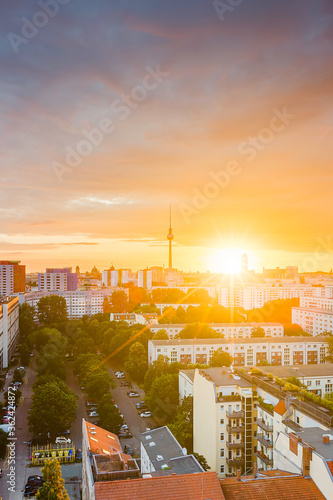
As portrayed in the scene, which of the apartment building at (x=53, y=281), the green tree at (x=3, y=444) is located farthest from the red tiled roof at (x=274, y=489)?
the apartment building at (x=53, y=281)

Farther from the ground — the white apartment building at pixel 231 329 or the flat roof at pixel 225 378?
the flat roof at pixel 225 378

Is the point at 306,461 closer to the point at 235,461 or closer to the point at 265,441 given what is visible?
the point at 265,441

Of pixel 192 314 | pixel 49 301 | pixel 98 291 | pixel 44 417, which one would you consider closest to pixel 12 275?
pixel 98 291

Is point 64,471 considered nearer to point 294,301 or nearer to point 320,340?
point 320,340

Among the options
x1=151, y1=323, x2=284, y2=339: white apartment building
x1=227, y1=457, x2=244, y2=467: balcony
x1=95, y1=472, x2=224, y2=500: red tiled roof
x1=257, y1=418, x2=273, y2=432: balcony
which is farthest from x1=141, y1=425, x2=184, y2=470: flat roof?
x1=151, y1=323, x2=284, y2=339: white apartment building

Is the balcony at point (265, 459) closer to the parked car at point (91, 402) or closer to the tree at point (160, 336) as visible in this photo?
the parked car at point (91, 402)

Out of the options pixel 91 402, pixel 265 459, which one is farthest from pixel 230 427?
pixel 91 402
